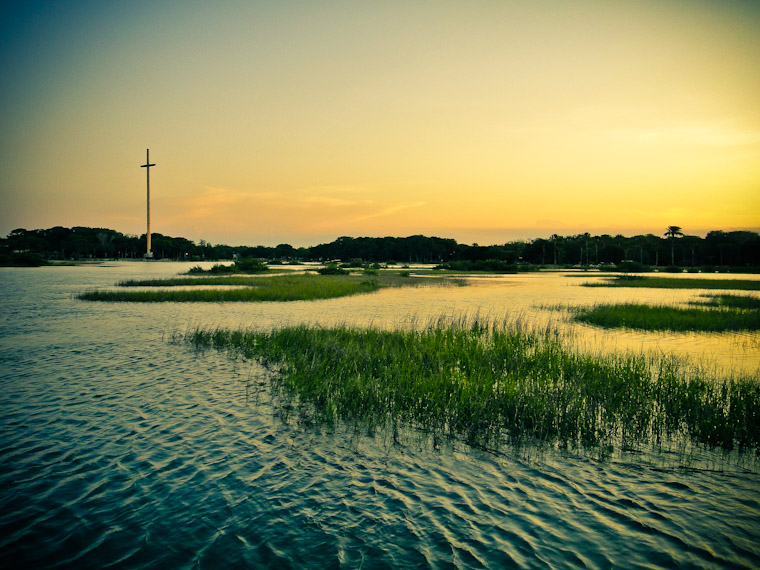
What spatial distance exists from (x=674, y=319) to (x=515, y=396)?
21618mm

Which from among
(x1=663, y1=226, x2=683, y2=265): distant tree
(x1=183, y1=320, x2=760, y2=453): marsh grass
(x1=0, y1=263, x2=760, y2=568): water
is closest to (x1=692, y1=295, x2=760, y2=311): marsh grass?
(x1=183, y1=320, x2=760, y2=453): marsh grass

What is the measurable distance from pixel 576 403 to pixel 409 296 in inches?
1378

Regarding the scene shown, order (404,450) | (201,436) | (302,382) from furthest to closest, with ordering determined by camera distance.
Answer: (302,382) → (201,436) → (404,450)

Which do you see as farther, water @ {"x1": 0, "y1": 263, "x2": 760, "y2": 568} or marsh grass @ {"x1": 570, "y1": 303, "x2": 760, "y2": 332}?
marsh grass @ {"x1": 570, "y1": 303, "x2": 760, "y2": 332}

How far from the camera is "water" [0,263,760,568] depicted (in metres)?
6.07

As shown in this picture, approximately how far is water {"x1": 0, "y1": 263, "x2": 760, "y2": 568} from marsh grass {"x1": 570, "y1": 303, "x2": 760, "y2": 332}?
19847 mm

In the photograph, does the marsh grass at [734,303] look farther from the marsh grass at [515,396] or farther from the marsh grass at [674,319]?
the marsh grass at [515,396]

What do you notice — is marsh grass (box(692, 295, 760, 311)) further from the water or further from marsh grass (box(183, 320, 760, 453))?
the water

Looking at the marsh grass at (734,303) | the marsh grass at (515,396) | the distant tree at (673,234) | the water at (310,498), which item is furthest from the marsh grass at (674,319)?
the distant tree at (673,234)

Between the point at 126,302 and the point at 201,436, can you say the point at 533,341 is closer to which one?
the point at 201,436

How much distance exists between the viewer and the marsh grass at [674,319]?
25.8 m

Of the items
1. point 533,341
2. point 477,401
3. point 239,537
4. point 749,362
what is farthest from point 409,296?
point 239,537

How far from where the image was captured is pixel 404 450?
934cm

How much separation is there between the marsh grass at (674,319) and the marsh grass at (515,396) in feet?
34.7
